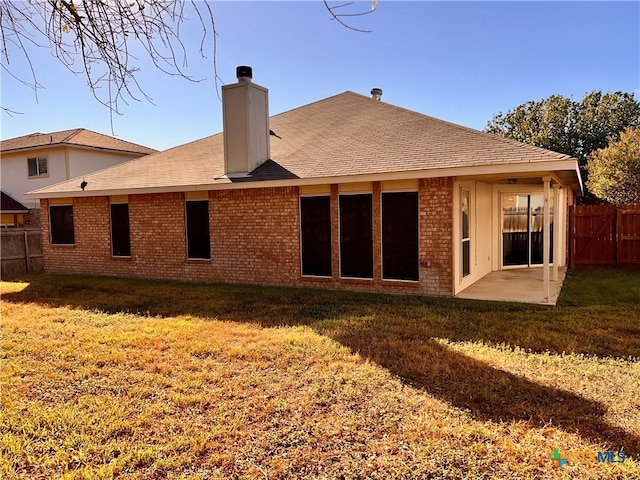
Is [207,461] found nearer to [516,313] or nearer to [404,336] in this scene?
[404,336]

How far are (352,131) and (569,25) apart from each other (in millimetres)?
6605

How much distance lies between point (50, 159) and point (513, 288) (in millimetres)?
20868

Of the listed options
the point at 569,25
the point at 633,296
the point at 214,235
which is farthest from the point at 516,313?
the point at 569,25

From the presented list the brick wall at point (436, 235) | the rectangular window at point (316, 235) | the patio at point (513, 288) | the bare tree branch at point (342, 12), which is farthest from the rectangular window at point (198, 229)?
the bare tree branch at point (342, 12)

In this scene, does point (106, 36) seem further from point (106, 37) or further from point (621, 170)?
point (621, 170)

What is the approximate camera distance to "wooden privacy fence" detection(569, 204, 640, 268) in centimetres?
1288

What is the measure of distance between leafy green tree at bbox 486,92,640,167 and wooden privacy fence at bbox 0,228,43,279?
104 ft

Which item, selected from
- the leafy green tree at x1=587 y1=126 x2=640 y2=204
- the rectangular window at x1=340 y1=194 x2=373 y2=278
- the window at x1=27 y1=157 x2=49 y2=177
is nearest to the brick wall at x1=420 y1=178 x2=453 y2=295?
the rectangular window at x1=340 y1=194 x2=373 y2=278

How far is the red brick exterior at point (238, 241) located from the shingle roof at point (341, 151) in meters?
0.47

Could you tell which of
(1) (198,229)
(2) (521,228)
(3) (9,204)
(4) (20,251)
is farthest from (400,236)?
(3) (9,204)

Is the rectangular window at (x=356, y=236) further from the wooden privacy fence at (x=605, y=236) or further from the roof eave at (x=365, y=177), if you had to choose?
the wooden privacy fence at (x=605, y=236)

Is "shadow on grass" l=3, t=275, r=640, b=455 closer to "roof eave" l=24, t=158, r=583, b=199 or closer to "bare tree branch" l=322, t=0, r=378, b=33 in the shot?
"roof eave" l=24, t=158, r=583, b=199

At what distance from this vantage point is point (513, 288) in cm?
968

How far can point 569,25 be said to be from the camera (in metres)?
12.0
